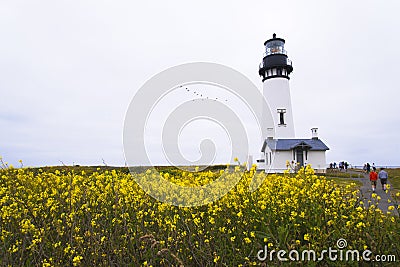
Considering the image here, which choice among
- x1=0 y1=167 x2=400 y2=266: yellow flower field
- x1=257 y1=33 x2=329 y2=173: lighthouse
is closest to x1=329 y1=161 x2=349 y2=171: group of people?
x1=257 y1=33 x2=329 y2=173: lighthouse

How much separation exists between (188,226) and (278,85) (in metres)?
25.2

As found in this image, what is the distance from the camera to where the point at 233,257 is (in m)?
3.05

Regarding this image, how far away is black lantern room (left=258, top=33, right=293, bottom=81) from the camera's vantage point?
2744 centimetres

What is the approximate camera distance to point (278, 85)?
2714 centimetres

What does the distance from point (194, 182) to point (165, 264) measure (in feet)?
7.16

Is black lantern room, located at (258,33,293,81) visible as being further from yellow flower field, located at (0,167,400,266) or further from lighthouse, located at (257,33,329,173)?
yellow flower field, located at (0,167,400,266)

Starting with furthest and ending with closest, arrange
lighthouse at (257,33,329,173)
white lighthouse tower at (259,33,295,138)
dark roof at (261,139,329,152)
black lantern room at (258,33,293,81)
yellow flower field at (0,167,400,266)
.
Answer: black lantern room at (258,33,293,81) < white lighthouse tower at (259,33,295,138) < lighthouse at (257,33,329,173) < dark roof at (261,139,329,152) < yellow flower field at (0,167,400,266)

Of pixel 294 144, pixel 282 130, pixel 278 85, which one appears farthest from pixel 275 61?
pixel 294 144

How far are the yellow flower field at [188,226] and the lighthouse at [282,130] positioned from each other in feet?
70.4

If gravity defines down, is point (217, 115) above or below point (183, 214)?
above

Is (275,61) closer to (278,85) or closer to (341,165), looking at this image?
(278,85)

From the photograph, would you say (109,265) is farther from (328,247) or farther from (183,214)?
(328,247)

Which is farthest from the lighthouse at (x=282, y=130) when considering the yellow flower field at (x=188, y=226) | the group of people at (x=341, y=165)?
the yellow flower field at (x=188, y=226)

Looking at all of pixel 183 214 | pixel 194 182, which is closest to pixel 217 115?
pixel 194 182
